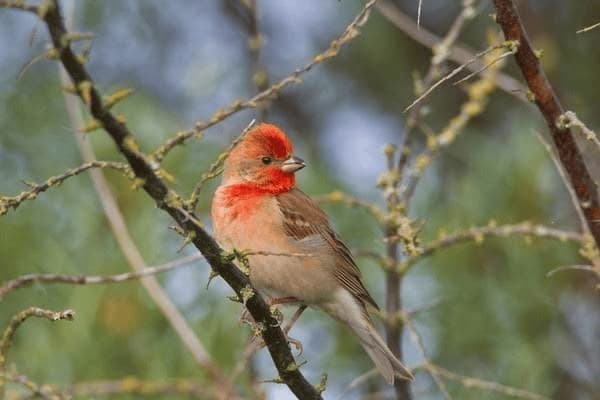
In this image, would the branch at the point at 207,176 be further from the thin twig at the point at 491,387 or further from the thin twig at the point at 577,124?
the thin twig at the point at 491,387

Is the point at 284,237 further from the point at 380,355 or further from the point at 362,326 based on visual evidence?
the point at 380,355

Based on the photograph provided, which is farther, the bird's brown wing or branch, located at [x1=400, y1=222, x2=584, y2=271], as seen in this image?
the bird's brown wing

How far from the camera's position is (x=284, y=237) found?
16.1 ft

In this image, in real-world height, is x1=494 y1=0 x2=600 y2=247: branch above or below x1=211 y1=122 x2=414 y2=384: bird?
below

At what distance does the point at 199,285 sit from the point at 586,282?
7.10ft

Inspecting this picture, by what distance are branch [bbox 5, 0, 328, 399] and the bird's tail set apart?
46.0 inches

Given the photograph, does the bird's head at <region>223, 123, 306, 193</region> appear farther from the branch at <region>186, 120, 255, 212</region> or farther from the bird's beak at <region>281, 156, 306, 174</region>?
the branch at <region>186, 120, 255, 212</region>

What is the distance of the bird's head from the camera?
516 cm

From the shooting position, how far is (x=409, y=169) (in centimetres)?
418

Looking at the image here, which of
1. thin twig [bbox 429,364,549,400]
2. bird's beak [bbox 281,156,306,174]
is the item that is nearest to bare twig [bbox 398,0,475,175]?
thin twig [bbox 429,364,549,400]

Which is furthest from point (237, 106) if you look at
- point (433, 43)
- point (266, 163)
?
point (266, 163)

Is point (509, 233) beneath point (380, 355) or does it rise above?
beneath

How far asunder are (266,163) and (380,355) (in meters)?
1.20

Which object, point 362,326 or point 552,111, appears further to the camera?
point 362,326
